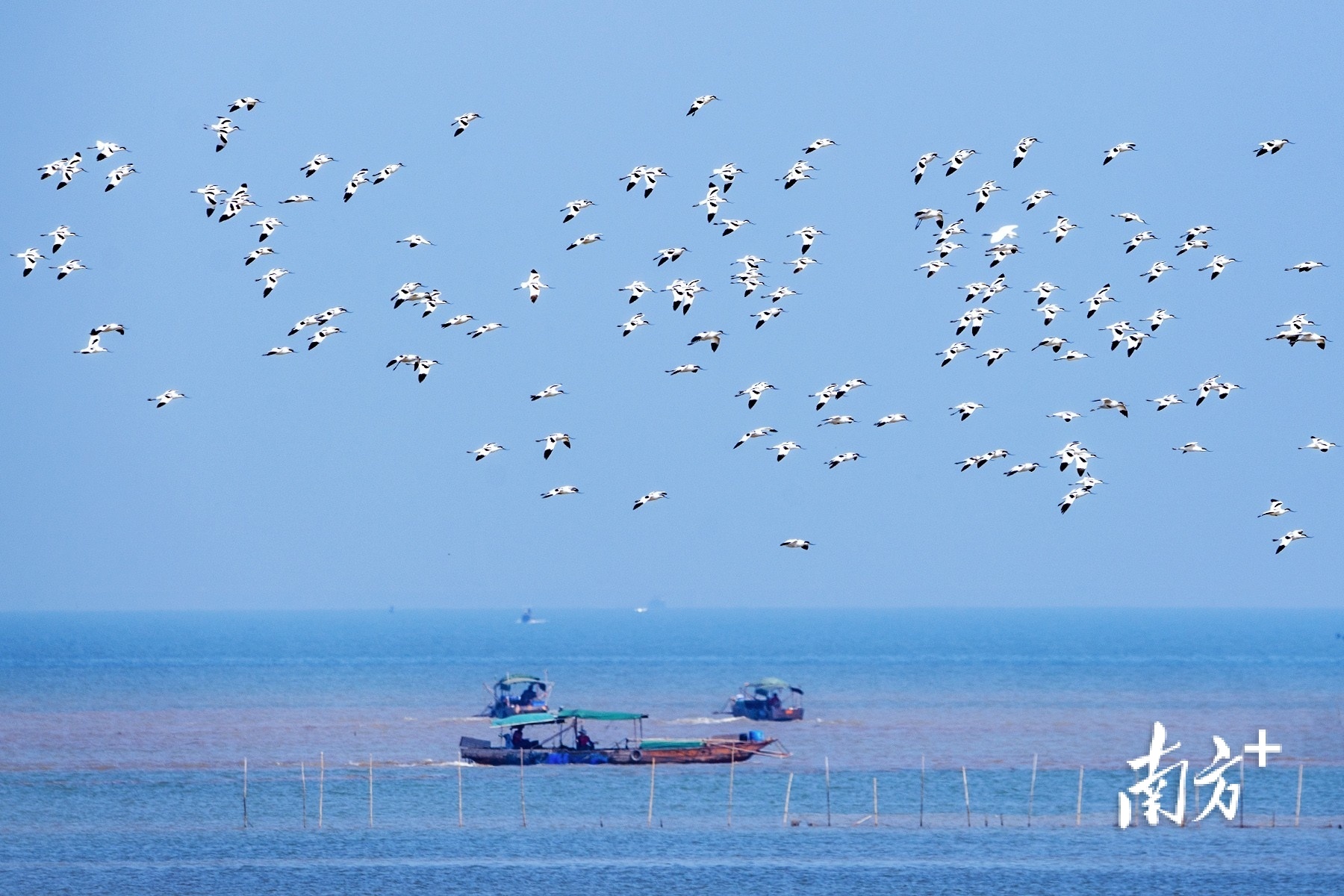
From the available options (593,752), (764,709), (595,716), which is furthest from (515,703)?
(595,716)

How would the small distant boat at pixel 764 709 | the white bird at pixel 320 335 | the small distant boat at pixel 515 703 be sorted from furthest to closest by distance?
1. the small distant boat at pixel 764 709
2. the small distant boat at pixel 515 703
3. the white bird at pixel 320 335

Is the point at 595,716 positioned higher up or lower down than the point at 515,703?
higher up

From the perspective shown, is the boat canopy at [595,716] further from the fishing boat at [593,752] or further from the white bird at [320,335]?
the white bird at [320,335]

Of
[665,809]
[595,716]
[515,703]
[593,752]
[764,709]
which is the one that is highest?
[595,716]

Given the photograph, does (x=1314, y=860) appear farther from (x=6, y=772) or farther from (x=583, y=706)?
(x=583, y=706)

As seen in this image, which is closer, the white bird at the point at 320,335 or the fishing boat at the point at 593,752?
the white bird at the point at 320,335

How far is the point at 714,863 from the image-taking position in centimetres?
6862

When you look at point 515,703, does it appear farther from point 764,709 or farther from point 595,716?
point 595,716

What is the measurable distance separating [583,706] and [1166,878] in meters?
91.4

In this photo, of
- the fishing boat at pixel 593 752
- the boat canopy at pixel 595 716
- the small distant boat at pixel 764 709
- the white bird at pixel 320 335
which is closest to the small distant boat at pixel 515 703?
the small distant boat at pixel 764 709

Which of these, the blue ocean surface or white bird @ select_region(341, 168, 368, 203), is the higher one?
A: white bird @ select_region(341, 168, 368, 203)

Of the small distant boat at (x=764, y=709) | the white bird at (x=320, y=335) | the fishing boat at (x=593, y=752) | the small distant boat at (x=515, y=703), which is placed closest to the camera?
the white bird at (x=320, y=335)

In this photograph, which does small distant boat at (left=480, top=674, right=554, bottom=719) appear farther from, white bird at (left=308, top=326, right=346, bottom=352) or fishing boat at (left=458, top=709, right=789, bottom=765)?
white bird at (left=308, top=326, right=346, bottom=352)

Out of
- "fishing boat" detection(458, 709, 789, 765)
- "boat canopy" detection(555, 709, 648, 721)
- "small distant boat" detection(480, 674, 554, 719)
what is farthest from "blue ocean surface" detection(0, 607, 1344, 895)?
"small distant boat" detection(480, 674, 554, 719)
